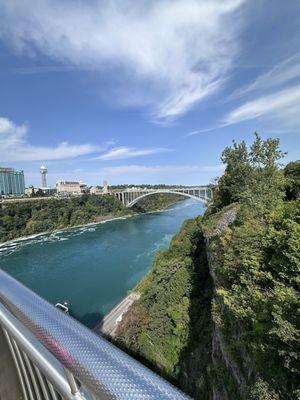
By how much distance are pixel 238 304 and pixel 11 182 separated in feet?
203

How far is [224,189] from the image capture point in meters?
14.0

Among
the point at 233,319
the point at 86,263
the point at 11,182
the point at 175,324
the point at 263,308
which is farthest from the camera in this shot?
the point at 11,182

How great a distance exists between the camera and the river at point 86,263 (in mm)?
13375

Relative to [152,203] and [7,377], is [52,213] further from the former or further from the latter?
[7,377]

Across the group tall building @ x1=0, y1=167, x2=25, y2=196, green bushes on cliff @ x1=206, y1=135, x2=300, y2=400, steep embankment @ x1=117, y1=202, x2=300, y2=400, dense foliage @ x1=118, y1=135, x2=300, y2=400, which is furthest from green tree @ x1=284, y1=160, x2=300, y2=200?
tall building @ x1=0, y1=167, x2=25, y2=196

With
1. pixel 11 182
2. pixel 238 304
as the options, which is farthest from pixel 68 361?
pixel 11 182

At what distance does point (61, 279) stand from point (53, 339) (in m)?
16.7

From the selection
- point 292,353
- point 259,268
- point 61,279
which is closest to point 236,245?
point 259,268

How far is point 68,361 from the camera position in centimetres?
61

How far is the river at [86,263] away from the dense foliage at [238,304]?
2618 millimetres

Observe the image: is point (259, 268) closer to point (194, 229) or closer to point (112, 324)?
point (112, 324)

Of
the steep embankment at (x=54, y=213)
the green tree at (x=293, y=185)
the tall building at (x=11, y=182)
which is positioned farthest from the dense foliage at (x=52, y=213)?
the green tree at (x=293, y=185)

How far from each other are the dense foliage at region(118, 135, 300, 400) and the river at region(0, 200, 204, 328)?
2618mm

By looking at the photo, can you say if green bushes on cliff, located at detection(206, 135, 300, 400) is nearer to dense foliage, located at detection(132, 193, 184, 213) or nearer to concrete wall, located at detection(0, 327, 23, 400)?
concrete wall, located at detection(0, 327, 23, 400)
